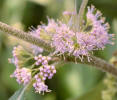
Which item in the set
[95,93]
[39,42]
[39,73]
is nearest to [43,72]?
[39,73]

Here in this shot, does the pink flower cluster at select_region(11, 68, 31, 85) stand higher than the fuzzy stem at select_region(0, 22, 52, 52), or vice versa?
the fuzzy stem at select_region(0, 22, 52, 52)

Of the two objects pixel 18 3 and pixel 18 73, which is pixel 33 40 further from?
pixel 18 3

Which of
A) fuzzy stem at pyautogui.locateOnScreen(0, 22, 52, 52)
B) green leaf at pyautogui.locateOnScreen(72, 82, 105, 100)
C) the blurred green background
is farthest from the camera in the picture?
the blurred green background

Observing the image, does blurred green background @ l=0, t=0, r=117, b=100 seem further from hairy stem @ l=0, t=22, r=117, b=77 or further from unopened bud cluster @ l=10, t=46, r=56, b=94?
unopened bud cluster @ l=10, t=46, r=56, b=94

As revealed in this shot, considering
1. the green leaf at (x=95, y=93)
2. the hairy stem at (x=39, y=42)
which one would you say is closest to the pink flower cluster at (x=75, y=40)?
the hairy stem at (x=39, y=42)

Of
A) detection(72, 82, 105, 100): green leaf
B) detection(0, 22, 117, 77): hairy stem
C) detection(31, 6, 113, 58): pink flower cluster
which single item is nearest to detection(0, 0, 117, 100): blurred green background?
detection(72, 82, 105, 100): green leaf

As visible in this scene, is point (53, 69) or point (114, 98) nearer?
point (53, 69)

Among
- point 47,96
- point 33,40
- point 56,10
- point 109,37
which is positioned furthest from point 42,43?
point 56,10

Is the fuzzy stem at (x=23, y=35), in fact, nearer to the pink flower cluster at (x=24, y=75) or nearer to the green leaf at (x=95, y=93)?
the pink flower cluster at (x=24, y=75)

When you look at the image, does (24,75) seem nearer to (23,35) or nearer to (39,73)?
(39,73)
